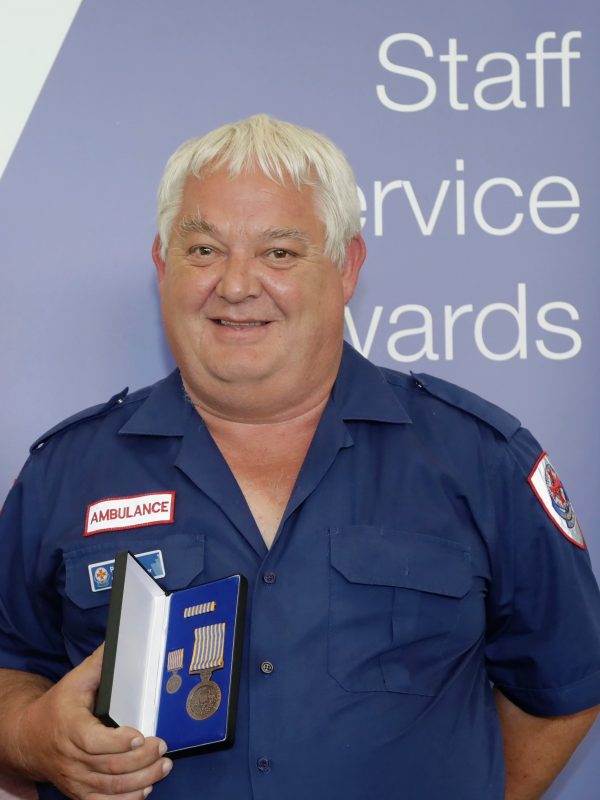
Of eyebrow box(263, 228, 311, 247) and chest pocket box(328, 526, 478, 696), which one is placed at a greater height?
eyebrow box(263, 228, 311, 247)

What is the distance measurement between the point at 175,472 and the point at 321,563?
10.3 inches

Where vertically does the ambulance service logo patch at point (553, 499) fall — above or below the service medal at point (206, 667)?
above

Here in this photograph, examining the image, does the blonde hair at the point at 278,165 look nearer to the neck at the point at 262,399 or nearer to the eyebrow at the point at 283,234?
the eyebrow at the point at 283,234

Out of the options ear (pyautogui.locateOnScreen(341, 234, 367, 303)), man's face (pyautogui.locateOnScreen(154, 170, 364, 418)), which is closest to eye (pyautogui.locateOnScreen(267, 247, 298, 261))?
man's face (pyautogui.locateOnScreen(154, 170, 364, 418))

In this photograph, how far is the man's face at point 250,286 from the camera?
1584mm

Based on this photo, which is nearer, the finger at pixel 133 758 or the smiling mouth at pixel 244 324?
the finger at pixel 133 758

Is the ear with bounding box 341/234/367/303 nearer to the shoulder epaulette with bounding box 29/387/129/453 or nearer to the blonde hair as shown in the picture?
the blonde hair

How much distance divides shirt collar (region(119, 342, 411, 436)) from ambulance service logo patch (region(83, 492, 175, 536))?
108 millimetres

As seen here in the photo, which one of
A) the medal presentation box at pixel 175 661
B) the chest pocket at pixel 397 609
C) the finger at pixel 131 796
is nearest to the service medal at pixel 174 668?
the medal presentation box at pixel 175 661

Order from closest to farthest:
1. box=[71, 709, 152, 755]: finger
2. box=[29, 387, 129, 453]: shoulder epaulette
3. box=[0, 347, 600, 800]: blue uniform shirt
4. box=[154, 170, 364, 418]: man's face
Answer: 1. box=[71, 709, 152, 755]: finger
2. box=[0, 347, 600, 800]: blue uniform shirt
3. box=[154, 170, 364, 418]: man's face
4. box=[29, 387, 129, 453]: shoulder epaulette

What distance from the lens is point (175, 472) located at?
1.62 metres

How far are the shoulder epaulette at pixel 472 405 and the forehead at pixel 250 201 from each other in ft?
1.05

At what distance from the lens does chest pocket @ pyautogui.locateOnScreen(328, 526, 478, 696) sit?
1511 mm

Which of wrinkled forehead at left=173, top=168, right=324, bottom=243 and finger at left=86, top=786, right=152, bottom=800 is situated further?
wrinkled forehead at left=173, top=168, right=324, bottom=243
